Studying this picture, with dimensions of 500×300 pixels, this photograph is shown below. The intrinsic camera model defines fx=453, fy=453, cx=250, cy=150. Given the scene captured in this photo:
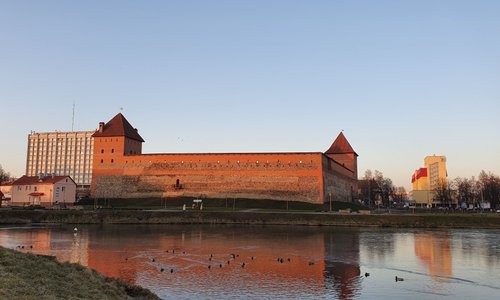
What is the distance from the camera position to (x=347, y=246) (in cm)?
2391

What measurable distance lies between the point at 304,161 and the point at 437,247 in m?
33.3

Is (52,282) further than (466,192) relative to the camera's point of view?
No

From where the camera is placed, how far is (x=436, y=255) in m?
20.7

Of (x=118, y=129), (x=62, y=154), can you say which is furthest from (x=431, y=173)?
(x=62, y=154)

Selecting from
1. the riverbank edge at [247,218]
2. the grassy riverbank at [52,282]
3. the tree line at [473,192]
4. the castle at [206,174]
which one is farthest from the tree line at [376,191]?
the grassy riverbank at [52,282]

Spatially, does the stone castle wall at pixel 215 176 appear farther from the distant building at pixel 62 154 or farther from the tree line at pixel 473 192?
the distant building at pixel 62 154

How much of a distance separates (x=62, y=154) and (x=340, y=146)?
9925 centimetres

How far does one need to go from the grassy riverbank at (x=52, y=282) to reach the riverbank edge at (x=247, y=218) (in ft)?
96.6

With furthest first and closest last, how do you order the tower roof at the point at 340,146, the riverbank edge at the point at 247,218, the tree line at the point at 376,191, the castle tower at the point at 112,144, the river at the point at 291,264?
the tree line at the point at 376,191 < the tower roof at the point at 340,146 < the castle tower at the point at 112,144 < the riverbank edge at the point at 247,218 < the river at the point at 291,264

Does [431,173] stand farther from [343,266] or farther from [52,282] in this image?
[52,282]

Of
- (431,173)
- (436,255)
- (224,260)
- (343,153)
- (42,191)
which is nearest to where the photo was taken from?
(224,260)

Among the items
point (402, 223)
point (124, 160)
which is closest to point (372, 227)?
point (402, 223)

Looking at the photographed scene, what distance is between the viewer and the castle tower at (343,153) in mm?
75188

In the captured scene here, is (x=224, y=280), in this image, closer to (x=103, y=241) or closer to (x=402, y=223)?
(x=103, y=241)
